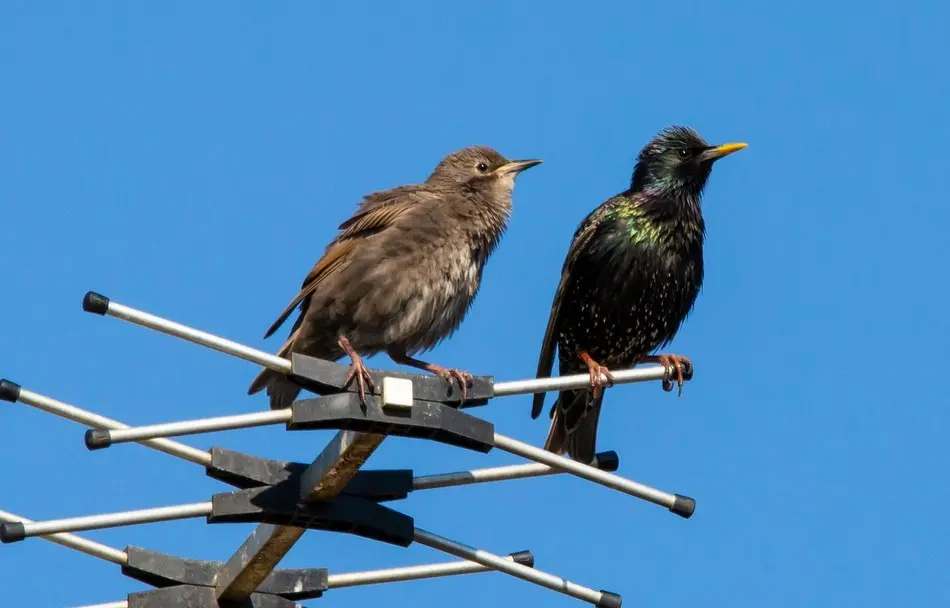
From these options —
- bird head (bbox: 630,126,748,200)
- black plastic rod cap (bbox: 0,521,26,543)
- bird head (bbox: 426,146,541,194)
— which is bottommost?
black plastic rod cap (bbox: 0,521,26,543)

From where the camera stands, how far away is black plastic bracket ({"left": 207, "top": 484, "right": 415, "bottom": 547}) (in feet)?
14.0

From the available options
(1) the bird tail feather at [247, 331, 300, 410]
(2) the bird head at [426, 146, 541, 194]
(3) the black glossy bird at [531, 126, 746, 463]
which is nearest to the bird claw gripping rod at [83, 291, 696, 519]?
(1) the bird tail feather at [247, 331, 300, 410]

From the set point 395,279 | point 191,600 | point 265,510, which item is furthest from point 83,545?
point 395,279

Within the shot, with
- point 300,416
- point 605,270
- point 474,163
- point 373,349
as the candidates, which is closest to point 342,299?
point 373,349

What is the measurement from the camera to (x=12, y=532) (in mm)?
3986

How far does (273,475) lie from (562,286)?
346 centimetres

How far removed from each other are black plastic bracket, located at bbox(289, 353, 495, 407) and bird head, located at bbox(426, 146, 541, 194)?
2816 mm

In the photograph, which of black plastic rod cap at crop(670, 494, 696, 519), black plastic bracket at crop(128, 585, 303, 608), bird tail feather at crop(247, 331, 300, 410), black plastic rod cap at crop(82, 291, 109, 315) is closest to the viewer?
black plastic rod cap at crop(82, 291, 109, 315)

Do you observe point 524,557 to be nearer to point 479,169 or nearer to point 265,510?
point 265,510

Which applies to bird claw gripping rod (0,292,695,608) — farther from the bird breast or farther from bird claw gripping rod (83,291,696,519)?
the bird breast

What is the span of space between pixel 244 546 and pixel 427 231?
2283 mm

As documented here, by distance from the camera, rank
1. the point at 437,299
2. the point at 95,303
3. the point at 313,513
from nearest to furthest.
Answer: the point at 95,303 < the point at 313,513 < the point at 437,299

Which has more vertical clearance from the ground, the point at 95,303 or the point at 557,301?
the point at 557,301

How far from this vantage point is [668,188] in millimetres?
7926
